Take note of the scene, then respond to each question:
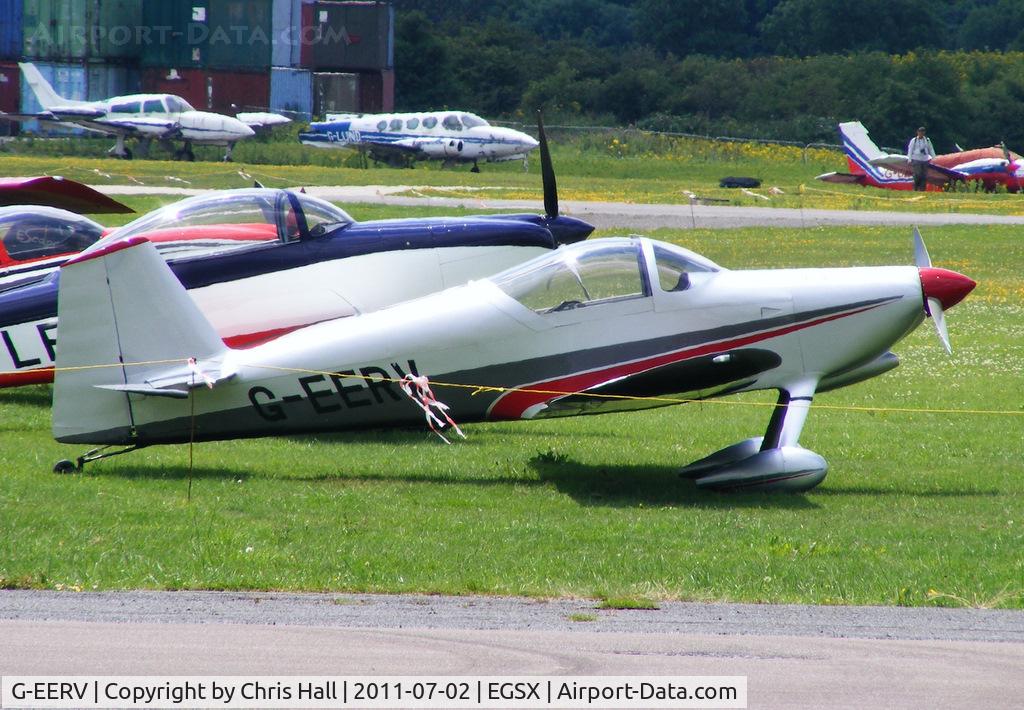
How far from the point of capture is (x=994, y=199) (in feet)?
150

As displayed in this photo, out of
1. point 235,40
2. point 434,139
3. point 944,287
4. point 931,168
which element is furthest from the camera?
point 235,40

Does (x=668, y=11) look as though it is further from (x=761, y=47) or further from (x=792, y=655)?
(x=792, y=655)

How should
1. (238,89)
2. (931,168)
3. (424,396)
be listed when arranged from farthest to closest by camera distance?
(238,89) < (931,168) < (424,396)

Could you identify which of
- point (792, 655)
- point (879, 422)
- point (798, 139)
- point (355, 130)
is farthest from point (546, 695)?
point (798, 139)

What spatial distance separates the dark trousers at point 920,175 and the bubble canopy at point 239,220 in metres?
41.2

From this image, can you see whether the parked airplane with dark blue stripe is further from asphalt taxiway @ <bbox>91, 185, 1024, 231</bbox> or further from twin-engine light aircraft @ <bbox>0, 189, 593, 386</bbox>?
asphalt taxiway @ <bbox>91, 185, 1024, 231</bbox>

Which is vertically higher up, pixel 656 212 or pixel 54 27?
pixel 54 27

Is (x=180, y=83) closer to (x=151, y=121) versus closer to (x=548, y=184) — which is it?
(x=151, y=121)

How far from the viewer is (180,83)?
74188 mm

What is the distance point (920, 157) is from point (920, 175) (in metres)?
1.31

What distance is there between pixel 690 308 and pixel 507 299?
1.49 meters

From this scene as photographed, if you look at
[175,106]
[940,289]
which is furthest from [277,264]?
[175,106]

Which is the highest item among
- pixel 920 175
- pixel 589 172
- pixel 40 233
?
pixel 40 233
